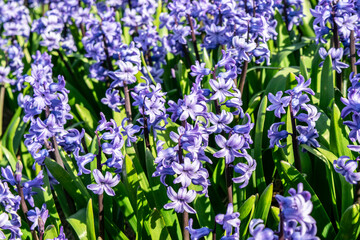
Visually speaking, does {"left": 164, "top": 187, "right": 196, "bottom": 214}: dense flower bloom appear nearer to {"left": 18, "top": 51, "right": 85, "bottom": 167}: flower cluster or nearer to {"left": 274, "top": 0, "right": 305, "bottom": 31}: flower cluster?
{"left": 18, "top": 51, "right": 85, "bottom": 167}: flower cluster

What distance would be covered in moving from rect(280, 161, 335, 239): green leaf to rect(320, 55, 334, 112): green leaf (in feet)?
2.31

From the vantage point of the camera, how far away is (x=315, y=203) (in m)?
2.24

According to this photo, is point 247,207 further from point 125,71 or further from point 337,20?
point 337,20

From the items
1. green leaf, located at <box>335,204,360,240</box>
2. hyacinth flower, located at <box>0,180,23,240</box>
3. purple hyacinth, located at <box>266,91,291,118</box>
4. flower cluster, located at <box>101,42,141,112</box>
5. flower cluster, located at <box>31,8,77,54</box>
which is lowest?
green leaf, located at <box>335,204,360,240</box>

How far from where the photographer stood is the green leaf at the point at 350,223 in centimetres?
199

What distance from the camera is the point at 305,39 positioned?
3.78m

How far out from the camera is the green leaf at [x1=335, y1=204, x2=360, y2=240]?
1.99m

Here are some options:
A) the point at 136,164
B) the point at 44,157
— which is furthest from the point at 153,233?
the point at 44,157

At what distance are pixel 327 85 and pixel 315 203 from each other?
2.71 ft

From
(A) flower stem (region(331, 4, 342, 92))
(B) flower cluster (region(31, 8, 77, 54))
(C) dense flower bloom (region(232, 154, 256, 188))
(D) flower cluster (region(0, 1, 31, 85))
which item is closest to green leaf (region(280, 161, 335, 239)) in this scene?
(C) dense flower bloom (region(232, 154, 256, 188))

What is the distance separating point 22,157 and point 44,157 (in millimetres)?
1158

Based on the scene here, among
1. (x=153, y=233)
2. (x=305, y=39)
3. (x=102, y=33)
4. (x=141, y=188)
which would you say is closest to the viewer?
(x=153, y=233)

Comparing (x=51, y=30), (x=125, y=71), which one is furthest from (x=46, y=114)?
(x=51, y=30)

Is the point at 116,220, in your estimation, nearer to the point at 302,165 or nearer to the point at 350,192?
the point at 302,165
